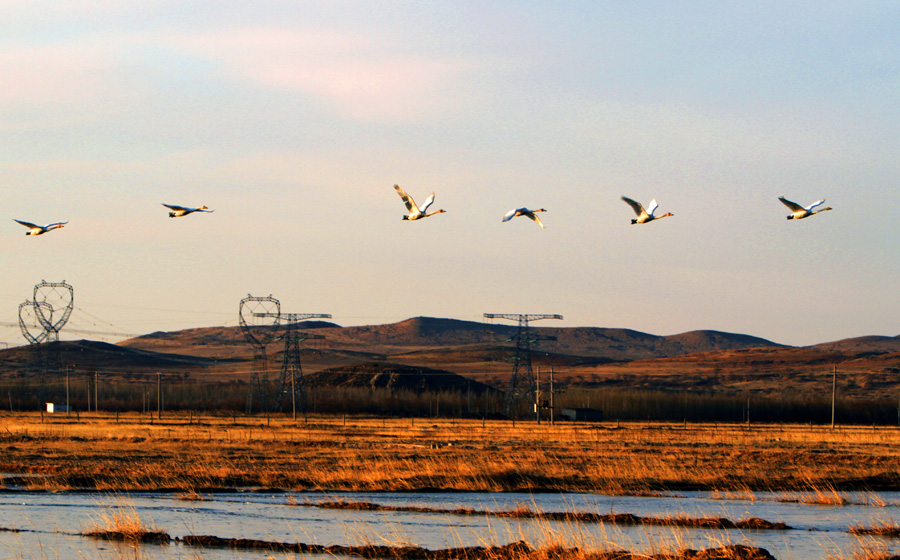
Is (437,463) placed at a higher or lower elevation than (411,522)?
lower

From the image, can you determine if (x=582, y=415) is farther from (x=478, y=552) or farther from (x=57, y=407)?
(x=478, y=552)

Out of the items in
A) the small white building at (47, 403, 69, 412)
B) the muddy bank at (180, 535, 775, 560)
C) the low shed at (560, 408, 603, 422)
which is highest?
the muddy bank at (180, 535, 775, 560)

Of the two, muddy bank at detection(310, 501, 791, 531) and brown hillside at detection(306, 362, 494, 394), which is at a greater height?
muddy bank at detection(310, 501, 791, 531)

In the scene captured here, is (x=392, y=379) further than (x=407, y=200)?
Yes

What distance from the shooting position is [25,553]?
2002 cm

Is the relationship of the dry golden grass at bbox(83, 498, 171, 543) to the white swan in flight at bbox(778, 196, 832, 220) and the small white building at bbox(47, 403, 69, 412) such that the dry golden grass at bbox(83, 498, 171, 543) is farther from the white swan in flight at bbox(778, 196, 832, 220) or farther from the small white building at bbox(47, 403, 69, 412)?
the small white building at bbox(47, 403, 69, 412)

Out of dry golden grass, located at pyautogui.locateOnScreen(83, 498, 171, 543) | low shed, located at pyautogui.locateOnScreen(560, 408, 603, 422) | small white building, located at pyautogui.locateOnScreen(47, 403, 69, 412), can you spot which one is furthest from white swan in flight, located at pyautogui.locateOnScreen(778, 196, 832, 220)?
small white building, located at pyautogui.locateOnScreen(47, 403, 69, 412)

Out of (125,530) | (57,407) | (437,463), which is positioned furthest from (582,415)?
(125,530)

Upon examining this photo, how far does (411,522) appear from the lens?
2572 cm

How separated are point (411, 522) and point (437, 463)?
15.5m

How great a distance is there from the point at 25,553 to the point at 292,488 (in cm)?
1395

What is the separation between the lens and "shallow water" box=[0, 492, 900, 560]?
21.4 meters

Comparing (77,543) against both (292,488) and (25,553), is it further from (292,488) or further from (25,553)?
(292,488)

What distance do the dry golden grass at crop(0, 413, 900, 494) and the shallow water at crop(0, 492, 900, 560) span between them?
72.1 inches
